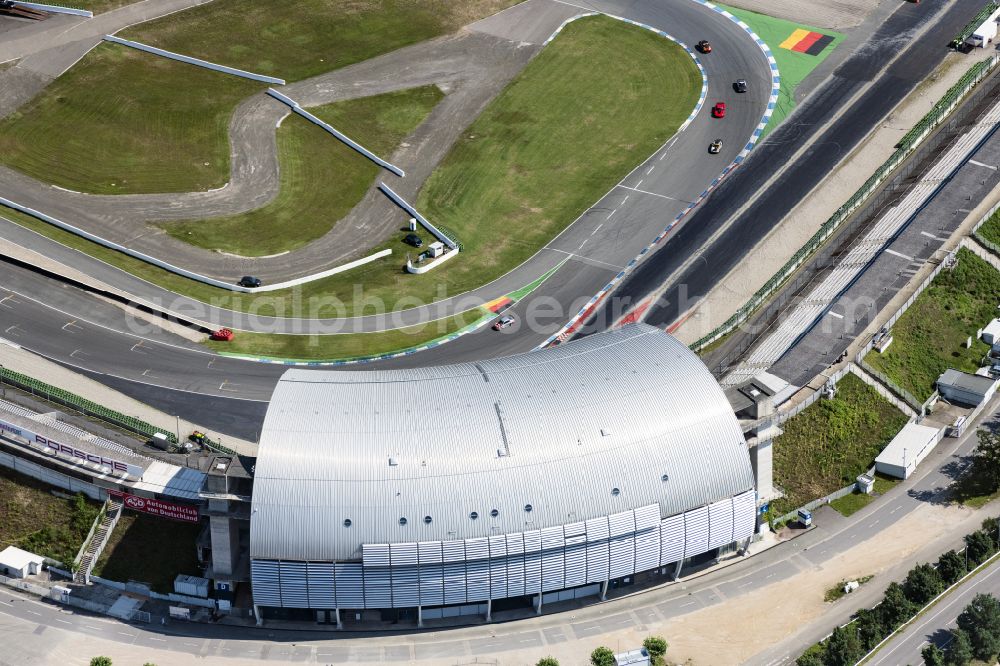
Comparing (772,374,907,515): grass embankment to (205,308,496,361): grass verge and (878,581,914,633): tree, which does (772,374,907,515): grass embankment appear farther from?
(205,308,496,361): grass verge

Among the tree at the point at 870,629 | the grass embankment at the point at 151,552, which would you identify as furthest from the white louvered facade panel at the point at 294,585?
the tree at the point at 870,629

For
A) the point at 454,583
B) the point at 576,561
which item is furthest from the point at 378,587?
the point at 576,561

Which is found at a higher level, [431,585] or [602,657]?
[431,585]

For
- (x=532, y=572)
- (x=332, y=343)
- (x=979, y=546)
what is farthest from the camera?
(x=332, y=343)

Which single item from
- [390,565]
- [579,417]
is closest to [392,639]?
[390,565]

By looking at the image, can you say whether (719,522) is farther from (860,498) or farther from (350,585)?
(350,585)

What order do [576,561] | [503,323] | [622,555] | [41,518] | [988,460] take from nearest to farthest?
[576,561]
[622,555]
[41,518]
[988,460]
[503,323]

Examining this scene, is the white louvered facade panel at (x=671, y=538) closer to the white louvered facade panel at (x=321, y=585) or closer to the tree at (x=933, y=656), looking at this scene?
the tree at (x=933, y=656)

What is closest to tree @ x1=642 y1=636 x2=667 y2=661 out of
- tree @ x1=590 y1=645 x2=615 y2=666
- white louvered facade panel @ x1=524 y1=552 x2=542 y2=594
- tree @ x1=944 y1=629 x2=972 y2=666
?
tree @ x1=590 y1=645 x2=615 y2=666
